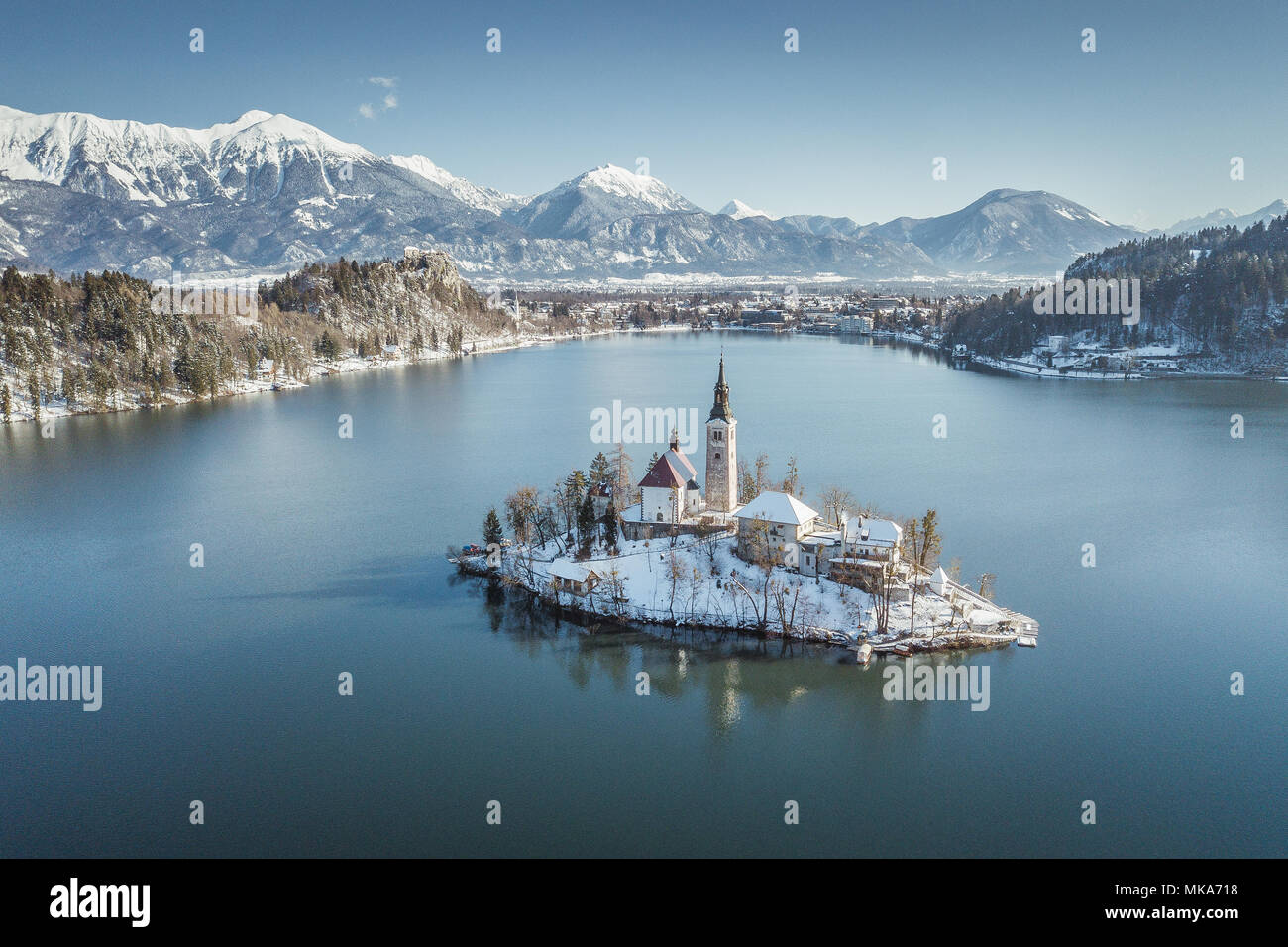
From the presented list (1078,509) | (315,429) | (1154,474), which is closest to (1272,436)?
(1154,474)

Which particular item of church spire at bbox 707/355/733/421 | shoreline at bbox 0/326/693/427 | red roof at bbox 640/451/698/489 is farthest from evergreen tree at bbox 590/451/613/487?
shoreline at bbox 0/326/693/427

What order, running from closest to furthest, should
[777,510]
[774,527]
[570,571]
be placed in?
1. [774,527]
2. [777,510]
3. [570,571]

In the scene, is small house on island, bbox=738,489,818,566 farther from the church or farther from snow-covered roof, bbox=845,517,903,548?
the church

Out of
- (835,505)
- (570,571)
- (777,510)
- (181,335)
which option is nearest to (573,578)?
(570,571)

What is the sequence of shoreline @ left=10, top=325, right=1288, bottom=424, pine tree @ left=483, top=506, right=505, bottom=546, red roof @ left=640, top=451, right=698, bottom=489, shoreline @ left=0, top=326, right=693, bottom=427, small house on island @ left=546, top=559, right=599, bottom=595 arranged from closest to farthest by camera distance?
small house on island @ left=546, top=559, right=599, bottom=595 < red roof @ left=640, top=451, right=698, bottom=489 < pine tree @ left=483, top=506, right=505, bottom=546 < shoreline @ left=0, top=326, right=693, bottom=427 < shoreline @ left=10, top=325, right=1288, bottom=424

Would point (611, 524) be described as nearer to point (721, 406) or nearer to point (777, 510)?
point (721, 406)

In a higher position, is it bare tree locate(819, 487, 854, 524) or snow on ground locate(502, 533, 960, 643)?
bare tree locate(819, 487, 854, 524)
